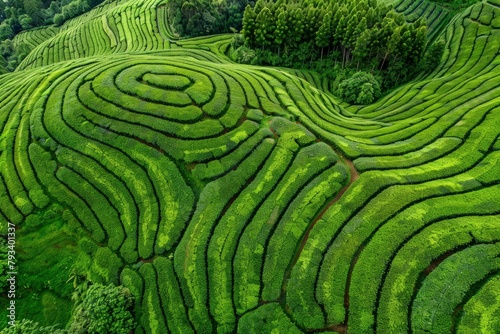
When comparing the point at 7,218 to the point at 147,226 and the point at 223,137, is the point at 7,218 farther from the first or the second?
the point at 223,137

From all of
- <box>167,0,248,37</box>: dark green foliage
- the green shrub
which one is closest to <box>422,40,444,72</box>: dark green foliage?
the green shrub

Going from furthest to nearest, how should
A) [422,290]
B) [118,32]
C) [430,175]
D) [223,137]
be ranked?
[118,32] → [223,137] → [430,175] → [422,290]

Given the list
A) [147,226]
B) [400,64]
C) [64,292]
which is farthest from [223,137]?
[400,64]

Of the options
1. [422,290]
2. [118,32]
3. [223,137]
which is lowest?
[422,290]

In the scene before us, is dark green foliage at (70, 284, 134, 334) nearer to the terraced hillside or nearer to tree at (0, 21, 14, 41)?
the terraced hillside

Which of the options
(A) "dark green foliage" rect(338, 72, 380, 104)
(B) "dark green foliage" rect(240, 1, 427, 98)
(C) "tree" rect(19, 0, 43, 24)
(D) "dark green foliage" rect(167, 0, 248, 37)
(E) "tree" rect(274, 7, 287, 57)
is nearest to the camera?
(A) "dark green foliage" rect(338, 72, 380, 104)

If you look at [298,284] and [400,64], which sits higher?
[400,64]
